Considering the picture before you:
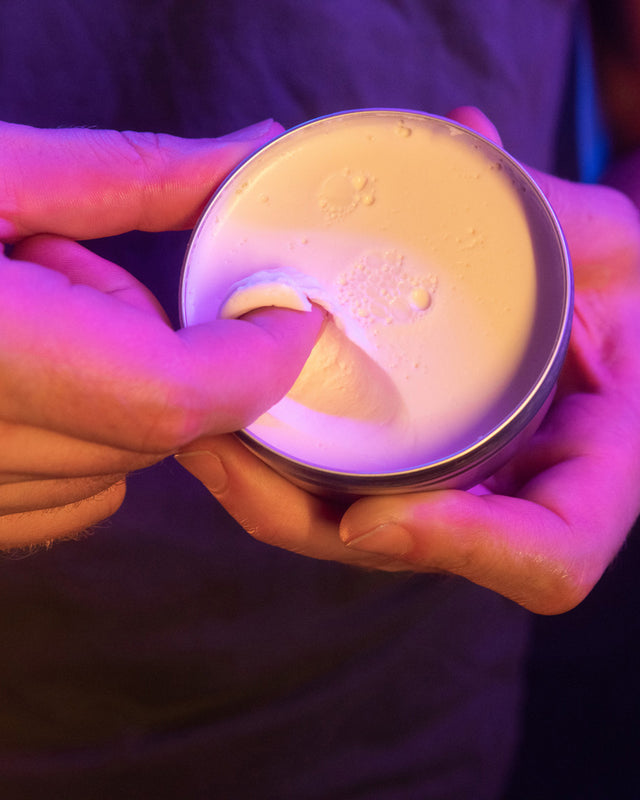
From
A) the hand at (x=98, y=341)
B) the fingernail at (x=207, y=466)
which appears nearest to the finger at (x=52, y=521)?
the hand at (x=98, y=341)

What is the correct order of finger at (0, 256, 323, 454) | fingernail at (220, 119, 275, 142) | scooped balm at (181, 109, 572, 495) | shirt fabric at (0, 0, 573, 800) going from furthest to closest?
shirt fabric at (0, 0, 573, 800), fingernail at (220, 119, 275, 142), scooped balm at (181, 109, 572, 495), finger at (0, 256, 323, 454)

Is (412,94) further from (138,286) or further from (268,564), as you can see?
(268,564)

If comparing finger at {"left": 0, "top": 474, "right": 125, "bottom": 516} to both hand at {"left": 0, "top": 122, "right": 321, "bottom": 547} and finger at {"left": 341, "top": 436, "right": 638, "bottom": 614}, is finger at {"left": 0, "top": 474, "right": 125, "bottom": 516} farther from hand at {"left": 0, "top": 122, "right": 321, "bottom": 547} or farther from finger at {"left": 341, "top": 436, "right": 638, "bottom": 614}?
finger at {"left": 341, "top": 436, "right": 638, "bottom": 614}

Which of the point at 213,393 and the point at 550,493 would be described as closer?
the point at 213,393

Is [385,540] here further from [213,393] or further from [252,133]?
[252,133]

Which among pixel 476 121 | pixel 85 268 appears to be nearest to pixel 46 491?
pixel 85 268

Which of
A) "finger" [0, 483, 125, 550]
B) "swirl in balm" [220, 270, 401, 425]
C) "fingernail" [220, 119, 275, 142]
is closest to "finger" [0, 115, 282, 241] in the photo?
"fingernail" [220, 119, 275, 142]
